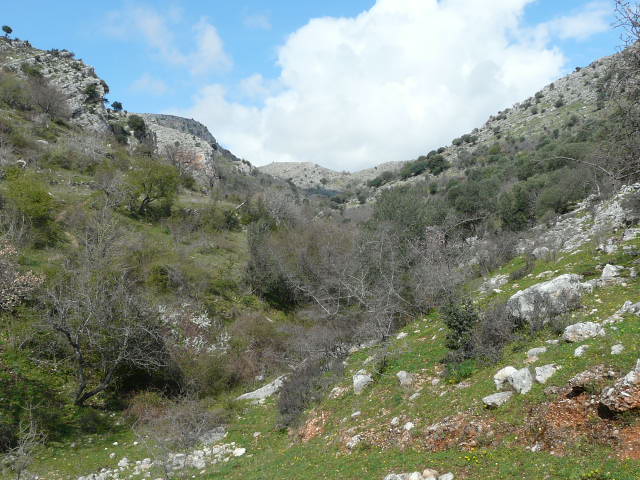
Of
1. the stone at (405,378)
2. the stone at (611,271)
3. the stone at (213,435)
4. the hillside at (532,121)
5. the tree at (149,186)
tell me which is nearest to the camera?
the stone at (405,378)

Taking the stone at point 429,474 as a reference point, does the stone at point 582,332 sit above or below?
above

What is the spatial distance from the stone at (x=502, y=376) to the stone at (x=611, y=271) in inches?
166

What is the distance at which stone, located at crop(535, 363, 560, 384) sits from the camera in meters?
6.36

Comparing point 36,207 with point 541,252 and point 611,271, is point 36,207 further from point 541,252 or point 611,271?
point 611,271

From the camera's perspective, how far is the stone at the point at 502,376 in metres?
6.89

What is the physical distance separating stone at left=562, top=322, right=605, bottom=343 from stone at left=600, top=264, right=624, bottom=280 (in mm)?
2835

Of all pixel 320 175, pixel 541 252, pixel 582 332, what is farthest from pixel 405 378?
pixel 320 175

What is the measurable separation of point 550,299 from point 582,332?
5.62ft

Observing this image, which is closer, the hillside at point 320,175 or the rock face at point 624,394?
the rock face at point 624,394

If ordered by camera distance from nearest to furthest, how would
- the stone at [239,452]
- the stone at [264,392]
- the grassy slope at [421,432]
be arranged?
the grassy slope at [421,432] < the stone at [239,452] < the stone at [264,392]

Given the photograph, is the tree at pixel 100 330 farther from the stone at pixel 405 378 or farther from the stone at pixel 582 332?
the stone at pixel 582 332

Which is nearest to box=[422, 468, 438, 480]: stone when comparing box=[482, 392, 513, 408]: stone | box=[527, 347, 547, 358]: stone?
box=[482, 392, 513, 408]: stone

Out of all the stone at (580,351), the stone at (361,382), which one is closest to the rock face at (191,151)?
the stone at (361,382)

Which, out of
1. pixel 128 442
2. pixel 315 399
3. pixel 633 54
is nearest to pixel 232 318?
pixel 128 442
